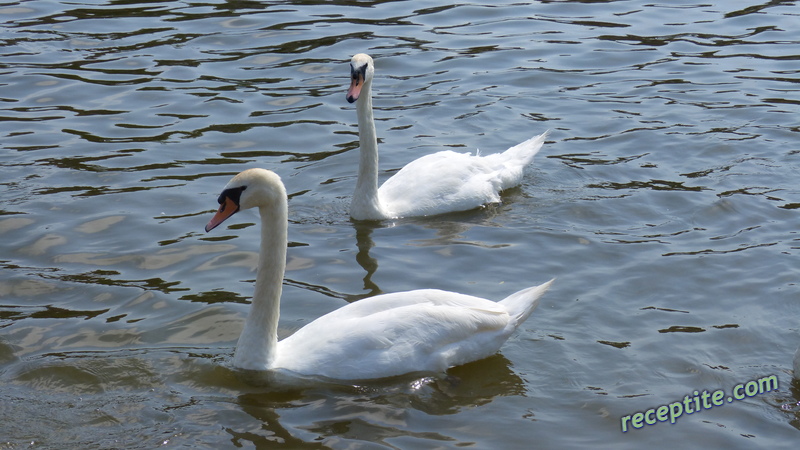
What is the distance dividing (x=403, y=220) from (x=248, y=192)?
3.36 m

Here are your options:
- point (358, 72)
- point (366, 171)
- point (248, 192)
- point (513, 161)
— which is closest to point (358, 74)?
point (358, 72)

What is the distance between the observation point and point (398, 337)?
6887 mm

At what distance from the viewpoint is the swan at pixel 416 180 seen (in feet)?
32.2

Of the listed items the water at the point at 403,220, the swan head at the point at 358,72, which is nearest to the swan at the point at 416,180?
the swan head at the point at 358,72

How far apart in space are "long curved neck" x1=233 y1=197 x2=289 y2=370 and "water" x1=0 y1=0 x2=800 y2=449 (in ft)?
0.60

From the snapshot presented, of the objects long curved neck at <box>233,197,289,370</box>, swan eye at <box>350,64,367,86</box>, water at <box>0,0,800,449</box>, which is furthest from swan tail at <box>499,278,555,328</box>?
swan eye at <box>350,64,367,86</box>

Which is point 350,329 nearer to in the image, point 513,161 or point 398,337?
point 398,337

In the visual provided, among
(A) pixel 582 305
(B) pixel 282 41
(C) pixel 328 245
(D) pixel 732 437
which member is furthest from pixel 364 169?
(B) pixel 282 41

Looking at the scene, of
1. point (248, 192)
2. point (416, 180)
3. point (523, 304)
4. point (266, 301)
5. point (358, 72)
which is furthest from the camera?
point (416, 180)

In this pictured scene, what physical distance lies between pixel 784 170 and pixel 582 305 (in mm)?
3644

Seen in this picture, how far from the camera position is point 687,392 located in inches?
268

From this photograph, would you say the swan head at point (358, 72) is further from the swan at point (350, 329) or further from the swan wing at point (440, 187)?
the swan at point (350, 329)

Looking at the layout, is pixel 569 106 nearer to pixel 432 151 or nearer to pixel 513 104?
pixel 513 104

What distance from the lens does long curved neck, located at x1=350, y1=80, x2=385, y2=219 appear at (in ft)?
32.2
